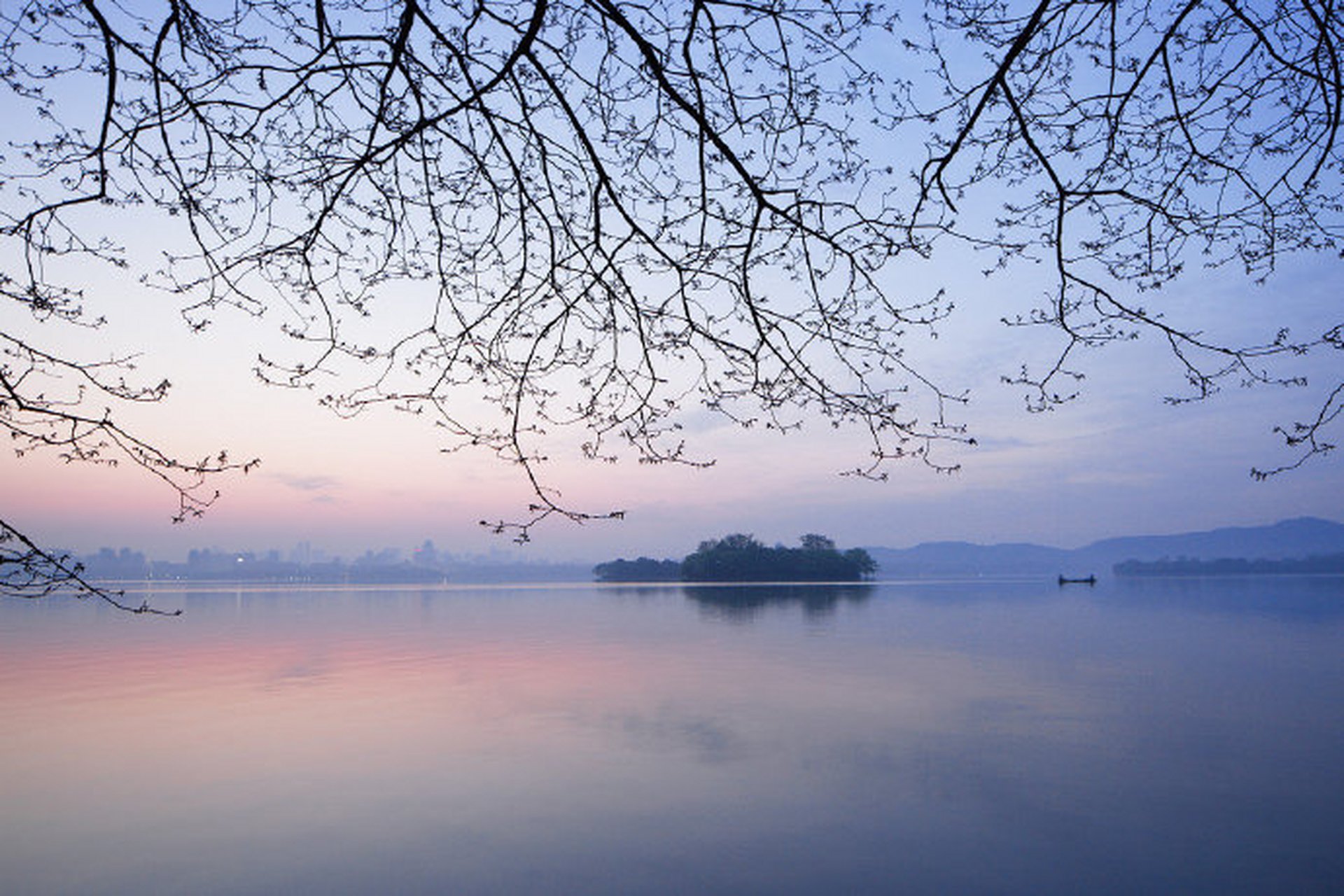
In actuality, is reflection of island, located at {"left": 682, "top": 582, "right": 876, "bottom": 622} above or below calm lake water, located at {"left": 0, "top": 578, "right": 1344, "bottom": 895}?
below

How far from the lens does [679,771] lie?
418 inches

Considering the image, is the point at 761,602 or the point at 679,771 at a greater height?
the point at 679,771

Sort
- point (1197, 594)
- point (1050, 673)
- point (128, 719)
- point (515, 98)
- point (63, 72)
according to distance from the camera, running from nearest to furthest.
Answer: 1. point (63, 72)
2. point (515, 98)
3. point (128, 719)
4. point (1050, 673)
5. point (1197, 594)

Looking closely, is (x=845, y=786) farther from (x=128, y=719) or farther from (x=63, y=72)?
(x=128, y=719)

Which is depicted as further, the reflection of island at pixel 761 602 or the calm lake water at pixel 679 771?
the reflection of island at pixel 761 602

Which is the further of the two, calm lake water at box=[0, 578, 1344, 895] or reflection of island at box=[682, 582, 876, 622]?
reflection of island at box=[682, 582, 876, 622]

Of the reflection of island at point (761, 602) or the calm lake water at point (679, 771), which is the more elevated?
the calm lake water at point (679, 771)

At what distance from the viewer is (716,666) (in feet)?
67.1

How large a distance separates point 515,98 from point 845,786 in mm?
8510

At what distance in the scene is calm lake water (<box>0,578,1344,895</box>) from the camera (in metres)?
7.35

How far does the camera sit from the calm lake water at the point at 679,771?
7.35 metres

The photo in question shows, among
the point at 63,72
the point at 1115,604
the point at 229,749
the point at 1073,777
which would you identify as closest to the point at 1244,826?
the point at 1073,777

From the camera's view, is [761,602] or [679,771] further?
[761,602]

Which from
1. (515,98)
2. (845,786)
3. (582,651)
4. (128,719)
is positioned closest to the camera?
(515,98)
